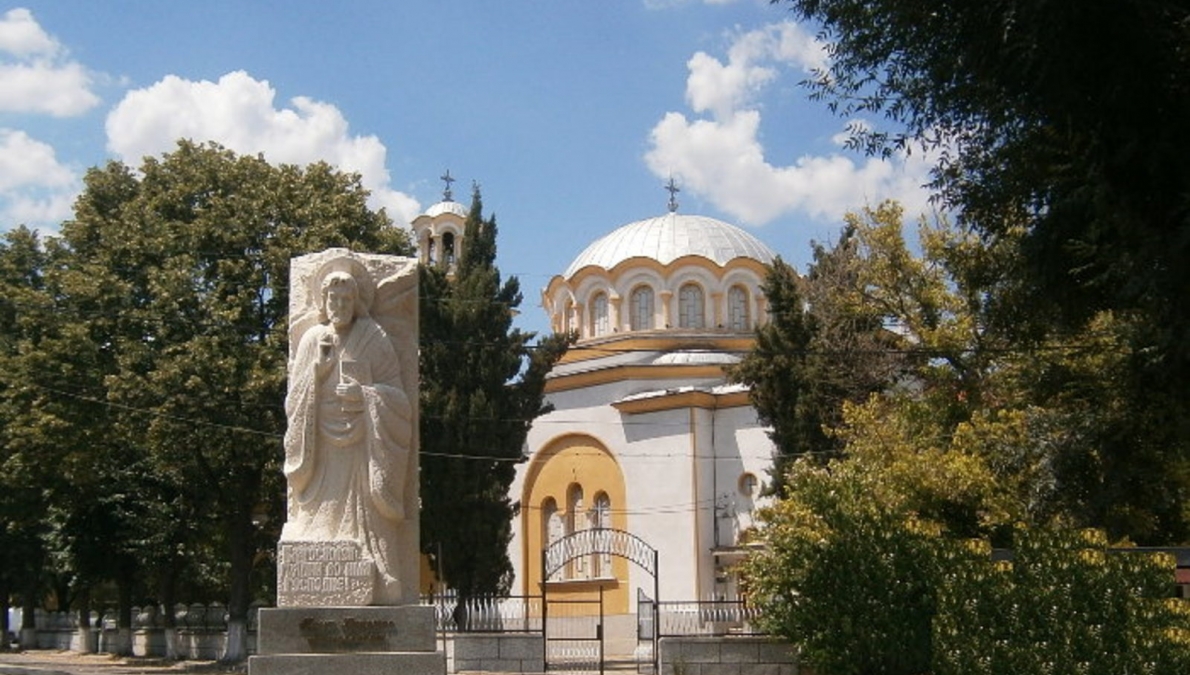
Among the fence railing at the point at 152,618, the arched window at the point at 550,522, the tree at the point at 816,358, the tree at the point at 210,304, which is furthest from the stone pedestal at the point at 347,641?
the arched window at the point at 550,522

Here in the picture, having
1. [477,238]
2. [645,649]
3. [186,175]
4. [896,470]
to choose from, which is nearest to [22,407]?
[186,175]

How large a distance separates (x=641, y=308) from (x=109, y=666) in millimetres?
16020

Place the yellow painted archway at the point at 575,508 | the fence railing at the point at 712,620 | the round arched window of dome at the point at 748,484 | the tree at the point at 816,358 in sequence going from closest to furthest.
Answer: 1. the fence railing at the point at 712,620
2. the tree at the point at 816,358
3. the round arched window of dome at the point at 748,484
4. the yellow painted archway at the point at 575,508

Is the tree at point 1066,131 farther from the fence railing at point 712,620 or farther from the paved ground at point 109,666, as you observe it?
the paved ground at point 109,666

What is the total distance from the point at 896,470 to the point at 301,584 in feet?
35.4

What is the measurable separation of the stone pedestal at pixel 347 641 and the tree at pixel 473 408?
616 inches

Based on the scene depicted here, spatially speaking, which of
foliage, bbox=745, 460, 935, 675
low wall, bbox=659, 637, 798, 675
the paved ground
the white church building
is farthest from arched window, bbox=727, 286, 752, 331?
foliage, bbox=745, 460, 935, 675

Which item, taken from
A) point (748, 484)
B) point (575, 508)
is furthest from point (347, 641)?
point (575, 508)

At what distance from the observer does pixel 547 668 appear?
68.9ft

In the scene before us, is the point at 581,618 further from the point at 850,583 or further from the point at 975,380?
the point at 850,583

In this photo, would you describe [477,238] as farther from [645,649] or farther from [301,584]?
[301,584]

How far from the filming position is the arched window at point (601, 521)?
3441 cm

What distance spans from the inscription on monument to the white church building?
23.1 m

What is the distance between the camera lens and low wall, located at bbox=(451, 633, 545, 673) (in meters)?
20.0
